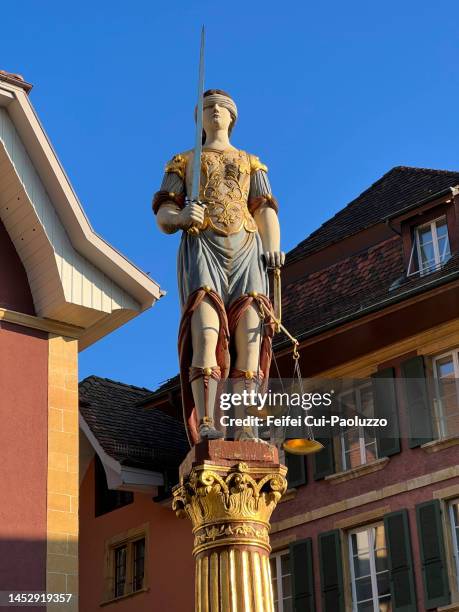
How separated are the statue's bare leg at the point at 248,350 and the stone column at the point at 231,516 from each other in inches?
20.5

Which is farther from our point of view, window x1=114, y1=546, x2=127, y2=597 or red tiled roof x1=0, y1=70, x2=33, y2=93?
window x1=114, y1=546, x2=127, y2=597

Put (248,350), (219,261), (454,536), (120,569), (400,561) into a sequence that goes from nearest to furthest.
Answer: (248,350) → (219,261) → (454,536) → (400,561) → (120,569)

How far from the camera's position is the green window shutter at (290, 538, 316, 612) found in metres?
23.0

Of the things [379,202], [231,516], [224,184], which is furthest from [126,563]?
[231,516]

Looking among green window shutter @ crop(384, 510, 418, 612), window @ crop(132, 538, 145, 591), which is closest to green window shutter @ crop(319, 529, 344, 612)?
green window shutter @ crop(384, 510, 418, 612)

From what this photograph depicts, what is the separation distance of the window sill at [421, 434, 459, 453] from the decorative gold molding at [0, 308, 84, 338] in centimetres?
893

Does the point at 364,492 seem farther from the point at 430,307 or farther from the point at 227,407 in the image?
the point at 227,407

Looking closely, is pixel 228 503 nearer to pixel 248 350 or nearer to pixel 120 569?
pixel 248 350

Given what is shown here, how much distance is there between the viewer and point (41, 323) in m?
14.2

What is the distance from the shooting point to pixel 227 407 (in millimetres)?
10258

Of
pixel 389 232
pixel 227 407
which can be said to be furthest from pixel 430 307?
pixel 227 407

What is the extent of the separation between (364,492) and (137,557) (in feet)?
15.9

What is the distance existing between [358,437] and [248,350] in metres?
13.4

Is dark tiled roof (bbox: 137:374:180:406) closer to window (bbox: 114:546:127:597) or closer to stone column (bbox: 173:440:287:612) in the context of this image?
window (bbox: 114:546:127:597)
